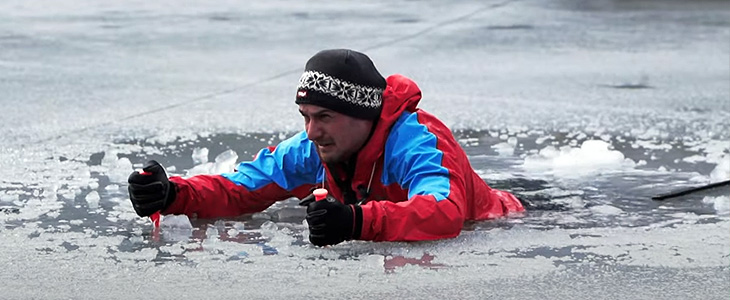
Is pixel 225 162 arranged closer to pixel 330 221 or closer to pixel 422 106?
pixel 330 221

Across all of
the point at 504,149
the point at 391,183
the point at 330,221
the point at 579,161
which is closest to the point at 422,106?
the point at 504,149

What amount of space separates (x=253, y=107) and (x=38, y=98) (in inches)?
56.3

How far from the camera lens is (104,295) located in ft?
13.9

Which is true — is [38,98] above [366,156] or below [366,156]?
below

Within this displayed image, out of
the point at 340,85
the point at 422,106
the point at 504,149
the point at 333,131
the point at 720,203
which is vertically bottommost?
the point at 422,106

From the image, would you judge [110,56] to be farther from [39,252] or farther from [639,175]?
[39,252]

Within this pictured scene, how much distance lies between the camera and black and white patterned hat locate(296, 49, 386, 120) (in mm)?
4945

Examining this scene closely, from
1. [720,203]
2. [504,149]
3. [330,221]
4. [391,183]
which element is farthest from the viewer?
[504,149]

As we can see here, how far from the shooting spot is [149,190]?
16.7ft

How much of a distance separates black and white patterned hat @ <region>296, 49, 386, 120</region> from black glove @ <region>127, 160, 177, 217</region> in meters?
0.59

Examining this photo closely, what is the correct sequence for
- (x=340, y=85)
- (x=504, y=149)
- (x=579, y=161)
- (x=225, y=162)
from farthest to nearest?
(x=504, y=149), (x=579, y=161), (x=225, y=162), (x=340, y=85)

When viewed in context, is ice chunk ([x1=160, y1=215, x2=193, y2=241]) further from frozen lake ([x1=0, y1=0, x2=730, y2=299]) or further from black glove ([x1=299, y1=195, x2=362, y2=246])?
black glove ([x1=299, y1=195, x2=362, y2=246])

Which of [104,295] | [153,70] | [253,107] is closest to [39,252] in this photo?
[104,295]

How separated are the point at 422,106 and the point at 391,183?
368 cm
